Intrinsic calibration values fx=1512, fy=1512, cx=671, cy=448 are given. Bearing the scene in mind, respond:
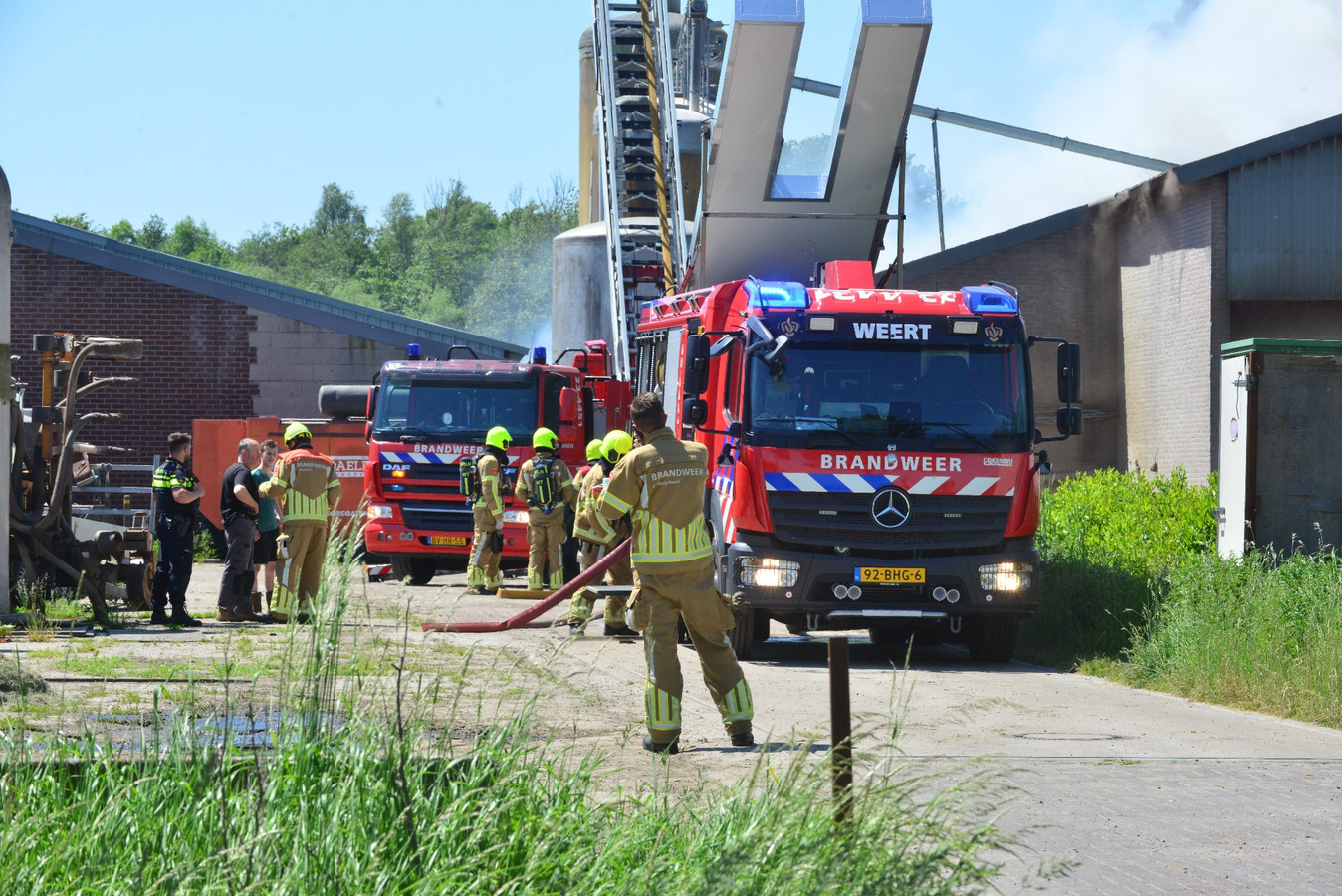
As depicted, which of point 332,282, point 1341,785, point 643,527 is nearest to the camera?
point 1341,785

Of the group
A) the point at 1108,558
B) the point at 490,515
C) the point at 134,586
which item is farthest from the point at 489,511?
the point at 1108,558

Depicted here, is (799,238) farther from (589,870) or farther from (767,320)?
(589,870)

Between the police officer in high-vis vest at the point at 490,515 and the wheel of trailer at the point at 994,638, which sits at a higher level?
the police officer in high-vis vest at the point at 490,515

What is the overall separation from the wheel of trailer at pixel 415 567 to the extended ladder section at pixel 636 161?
3.59 meters

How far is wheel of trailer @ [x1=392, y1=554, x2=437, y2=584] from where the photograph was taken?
63.4 ft

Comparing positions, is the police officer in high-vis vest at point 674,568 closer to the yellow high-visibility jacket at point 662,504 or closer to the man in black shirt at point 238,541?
the yellow high-visibility jacket at point 662,504

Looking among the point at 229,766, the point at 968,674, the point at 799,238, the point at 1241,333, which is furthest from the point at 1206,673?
the point at 1241,333

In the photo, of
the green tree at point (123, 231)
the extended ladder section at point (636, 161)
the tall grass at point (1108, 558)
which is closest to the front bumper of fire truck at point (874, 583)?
the tall grass at point (1108, 558)

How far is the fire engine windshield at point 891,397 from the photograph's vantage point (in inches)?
459

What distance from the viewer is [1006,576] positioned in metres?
11.7

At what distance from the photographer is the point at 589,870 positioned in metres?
4.27

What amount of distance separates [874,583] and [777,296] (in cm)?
239

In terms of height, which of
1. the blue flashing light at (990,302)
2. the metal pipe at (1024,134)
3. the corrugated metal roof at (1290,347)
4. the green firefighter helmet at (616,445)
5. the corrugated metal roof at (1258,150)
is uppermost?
the metal pipe at (1024,134)

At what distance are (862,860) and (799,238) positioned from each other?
11.2 meters
